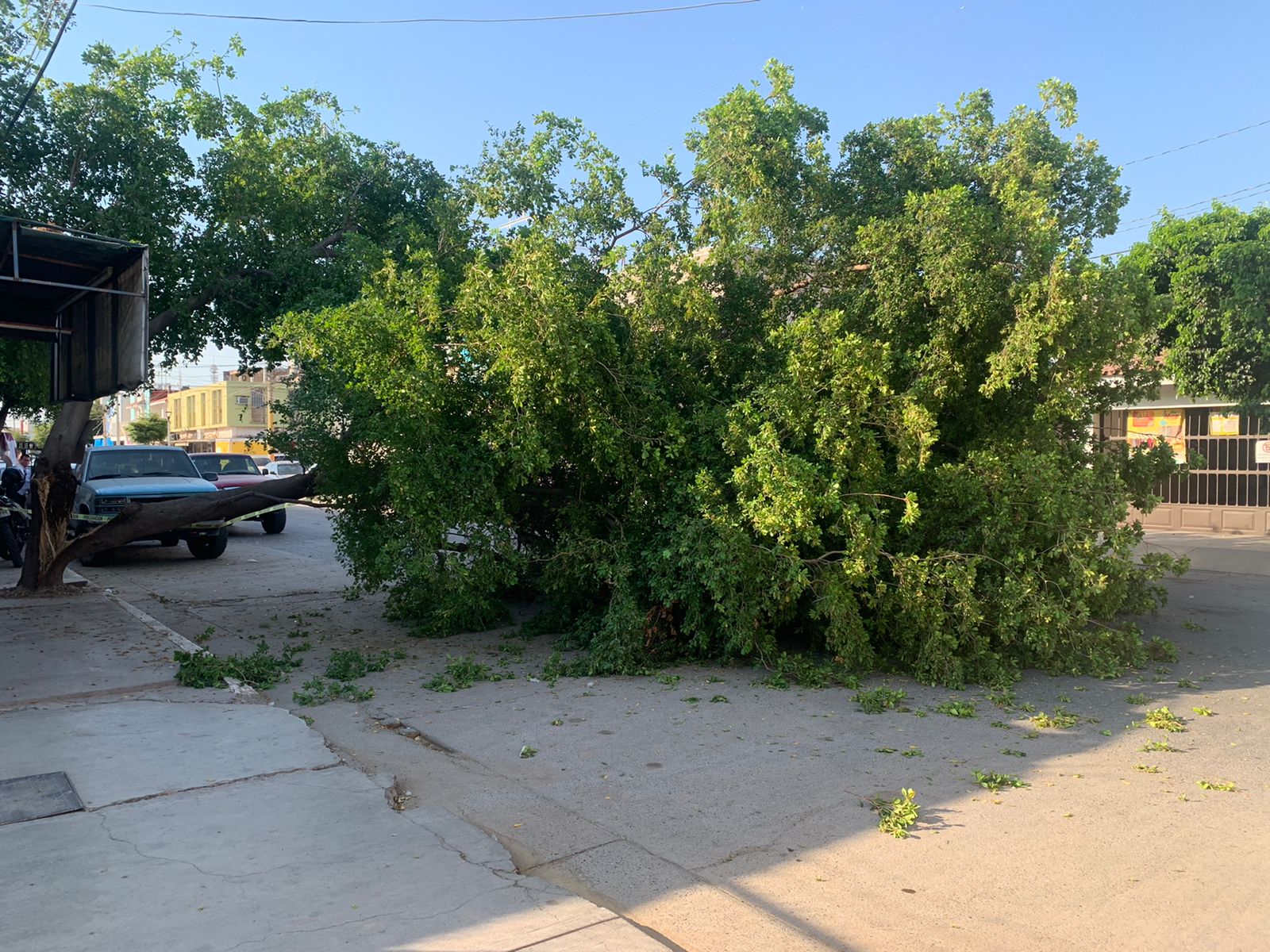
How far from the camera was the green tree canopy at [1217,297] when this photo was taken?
12.9 meters

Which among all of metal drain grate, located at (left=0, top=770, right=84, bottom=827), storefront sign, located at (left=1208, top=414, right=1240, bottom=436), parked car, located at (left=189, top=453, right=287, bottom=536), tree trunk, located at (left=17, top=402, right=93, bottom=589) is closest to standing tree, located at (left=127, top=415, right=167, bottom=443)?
parked car, located at (left=189, top=453, right=287, bottom=536)

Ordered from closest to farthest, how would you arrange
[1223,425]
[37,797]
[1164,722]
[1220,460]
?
[37,797], [1164,722], [1223,425], [1220,460]

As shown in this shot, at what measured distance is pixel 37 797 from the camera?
500 centimetres

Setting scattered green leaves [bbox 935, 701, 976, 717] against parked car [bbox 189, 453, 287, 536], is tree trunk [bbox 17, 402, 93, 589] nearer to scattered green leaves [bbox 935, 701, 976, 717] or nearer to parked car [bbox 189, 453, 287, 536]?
parked car [bbox 189, 453, 287, 536]

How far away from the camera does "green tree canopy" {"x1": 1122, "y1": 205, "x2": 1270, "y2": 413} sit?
12.9 meters

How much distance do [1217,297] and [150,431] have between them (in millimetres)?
68215

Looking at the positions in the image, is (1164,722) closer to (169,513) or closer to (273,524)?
(169,513)

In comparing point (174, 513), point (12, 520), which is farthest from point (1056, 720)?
point (12, 520)

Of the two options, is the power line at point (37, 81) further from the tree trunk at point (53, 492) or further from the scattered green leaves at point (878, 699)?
the scattered green leaves at point (878, 699)

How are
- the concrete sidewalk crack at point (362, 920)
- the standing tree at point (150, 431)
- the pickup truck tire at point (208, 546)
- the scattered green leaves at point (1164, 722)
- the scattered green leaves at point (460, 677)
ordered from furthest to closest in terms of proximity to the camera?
the standing tree at point (150, 431) → the pickup truck tire at point (208, 546) → the scattered green leaves at point (460, 677) → the scattered green leaves at point (1164, 722) → the concrete sidewalk crack at point (362, 920)

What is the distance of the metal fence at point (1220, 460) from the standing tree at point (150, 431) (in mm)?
62477

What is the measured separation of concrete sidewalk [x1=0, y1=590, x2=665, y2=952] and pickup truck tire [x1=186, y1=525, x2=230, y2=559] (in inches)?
435

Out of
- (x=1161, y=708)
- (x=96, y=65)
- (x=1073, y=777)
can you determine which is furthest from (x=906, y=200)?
(x=96, y=65)

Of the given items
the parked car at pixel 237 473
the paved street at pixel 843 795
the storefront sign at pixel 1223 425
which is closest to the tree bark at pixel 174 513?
the paved street at pixel 843 795
